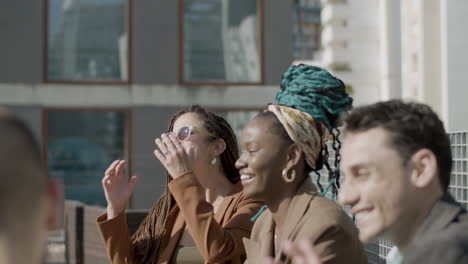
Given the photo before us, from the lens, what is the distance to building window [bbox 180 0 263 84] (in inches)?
578

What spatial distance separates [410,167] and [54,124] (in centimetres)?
1295

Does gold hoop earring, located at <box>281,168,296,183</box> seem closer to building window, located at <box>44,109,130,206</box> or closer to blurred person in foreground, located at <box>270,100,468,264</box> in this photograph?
blurred person in foreground, located at <box>270,100,468,264</box>

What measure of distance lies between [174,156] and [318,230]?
35.5 inches

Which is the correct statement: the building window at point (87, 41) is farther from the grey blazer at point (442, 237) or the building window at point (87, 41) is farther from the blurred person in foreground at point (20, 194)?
the blurred person in foreground at point (20, 194)

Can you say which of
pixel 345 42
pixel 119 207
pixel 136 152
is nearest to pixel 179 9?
pixel 136 152

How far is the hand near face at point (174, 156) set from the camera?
10.9ft

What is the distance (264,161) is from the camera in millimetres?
2850

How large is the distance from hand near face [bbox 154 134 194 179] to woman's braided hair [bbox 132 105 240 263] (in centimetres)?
27

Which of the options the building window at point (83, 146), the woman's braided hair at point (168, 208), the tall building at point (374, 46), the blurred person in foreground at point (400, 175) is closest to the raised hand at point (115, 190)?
the woman's braided hair at point (168, 208)

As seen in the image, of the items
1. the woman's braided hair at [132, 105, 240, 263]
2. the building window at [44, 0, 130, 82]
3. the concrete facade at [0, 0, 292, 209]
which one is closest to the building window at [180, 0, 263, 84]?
the concrete facade at [0, 0, 292, 209]

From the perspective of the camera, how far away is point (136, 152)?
14.4 meters

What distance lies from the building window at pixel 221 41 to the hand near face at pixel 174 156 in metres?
11.3

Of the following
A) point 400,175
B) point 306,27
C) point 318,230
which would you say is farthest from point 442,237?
point 306,27

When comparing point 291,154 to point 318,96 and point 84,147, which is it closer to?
point 318,96
